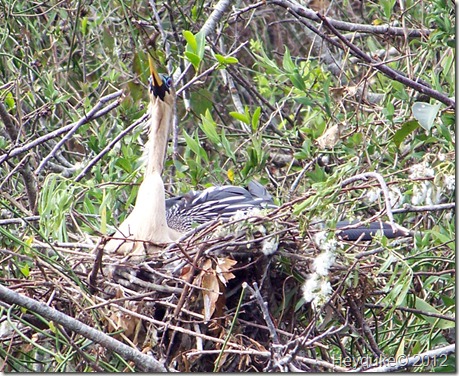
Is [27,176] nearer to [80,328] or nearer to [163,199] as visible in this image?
[163,199]

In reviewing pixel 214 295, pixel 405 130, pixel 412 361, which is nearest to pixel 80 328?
pixel 214 295

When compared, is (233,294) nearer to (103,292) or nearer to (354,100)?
(103,292)

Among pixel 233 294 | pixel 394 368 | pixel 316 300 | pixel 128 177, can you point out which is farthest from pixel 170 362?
pixel 128 177

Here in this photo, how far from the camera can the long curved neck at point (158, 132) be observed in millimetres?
4199

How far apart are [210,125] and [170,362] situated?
1.28 metres

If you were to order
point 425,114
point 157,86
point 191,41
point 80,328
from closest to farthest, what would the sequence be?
point 80,328
point 425,114
point 191,41
point 157,86

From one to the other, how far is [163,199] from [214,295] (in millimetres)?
976

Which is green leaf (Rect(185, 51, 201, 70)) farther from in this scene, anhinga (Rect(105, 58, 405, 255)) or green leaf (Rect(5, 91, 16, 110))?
green leaf (Rect(5, 91, 16, 110))

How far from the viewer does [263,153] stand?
4.02 metres

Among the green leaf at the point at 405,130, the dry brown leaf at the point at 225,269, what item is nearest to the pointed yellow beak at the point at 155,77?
the green leaf at the point at 405,130

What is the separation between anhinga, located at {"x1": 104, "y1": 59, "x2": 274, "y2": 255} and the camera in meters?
A: 3.89

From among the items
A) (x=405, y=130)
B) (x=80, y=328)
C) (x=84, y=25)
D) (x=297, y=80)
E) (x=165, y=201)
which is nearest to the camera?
(x=80, y=328)

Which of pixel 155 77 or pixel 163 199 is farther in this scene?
pixel 155 77

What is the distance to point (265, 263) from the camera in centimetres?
329
